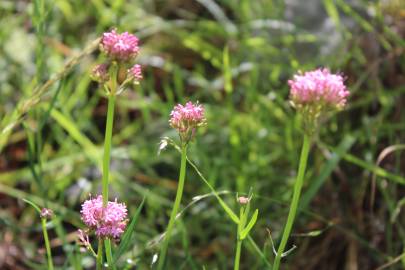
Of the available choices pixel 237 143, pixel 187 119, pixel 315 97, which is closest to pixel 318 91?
pixel 315 97

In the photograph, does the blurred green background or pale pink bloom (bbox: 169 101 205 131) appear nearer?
pale pink bloom (bbox: 169 101 205 131)


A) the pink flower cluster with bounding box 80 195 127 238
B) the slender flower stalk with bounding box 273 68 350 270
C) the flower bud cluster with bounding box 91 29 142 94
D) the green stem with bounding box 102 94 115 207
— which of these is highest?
the flower bud cluster with bounding box 91 29 142 94

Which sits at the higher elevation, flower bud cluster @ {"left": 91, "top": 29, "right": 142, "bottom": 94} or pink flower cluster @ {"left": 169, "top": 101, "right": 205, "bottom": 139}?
flower bud cluster @ {"left": 91, "top": 29, "right": 142, "bottom": 94}

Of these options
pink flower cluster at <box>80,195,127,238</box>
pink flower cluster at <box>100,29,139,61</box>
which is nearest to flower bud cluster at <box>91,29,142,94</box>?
pink flower cluster at <box>100,29,139,61</box>

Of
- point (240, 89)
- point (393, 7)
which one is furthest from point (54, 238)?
point (393, 7)

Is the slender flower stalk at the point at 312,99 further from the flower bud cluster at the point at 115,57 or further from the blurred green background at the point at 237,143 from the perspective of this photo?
the blurred green background at the point at 237,143

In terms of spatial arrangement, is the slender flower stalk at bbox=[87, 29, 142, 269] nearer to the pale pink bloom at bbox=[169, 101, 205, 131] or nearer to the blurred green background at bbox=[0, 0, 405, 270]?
the pale pink bloom at bbox=[169, 101, 205, 131]

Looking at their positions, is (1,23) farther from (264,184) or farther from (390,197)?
(390,197)

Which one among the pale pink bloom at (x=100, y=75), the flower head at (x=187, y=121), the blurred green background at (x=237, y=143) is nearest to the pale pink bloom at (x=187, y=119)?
the flower head at (x=187, y=121)
